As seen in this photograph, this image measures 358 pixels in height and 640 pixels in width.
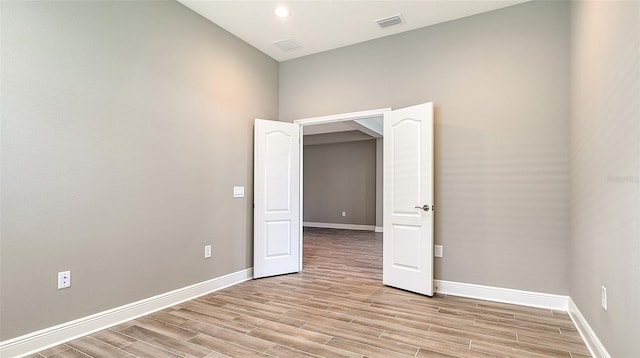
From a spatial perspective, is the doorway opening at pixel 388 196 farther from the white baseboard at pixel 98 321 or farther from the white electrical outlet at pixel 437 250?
the white baseboard at pixel 98 321

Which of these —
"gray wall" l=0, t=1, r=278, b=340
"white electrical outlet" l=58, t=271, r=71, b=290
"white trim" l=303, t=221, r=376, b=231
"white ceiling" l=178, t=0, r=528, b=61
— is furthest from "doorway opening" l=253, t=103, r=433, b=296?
"white trim" l=303, t=221, r=376, b=231

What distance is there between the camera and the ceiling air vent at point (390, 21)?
3420mm

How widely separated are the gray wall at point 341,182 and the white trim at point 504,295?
18.2 ft

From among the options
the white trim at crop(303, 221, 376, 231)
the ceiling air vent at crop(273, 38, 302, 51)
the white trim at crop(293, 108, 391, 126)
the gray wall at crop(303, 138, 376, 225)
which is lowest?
the white trim at crop(303, 221, 376, 231)

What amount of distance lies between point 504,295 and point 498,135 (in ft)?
5.30

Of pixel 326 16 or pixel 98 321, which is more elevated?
pixel 326 16

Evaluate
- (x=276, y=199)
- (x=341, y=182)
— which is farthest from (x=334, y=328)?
(x=341, y=182)

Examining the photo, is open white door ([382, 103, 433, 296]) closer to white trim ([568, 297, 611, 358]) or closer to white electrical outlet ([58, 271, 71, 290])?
white trim ([568, 297, 611, 358])

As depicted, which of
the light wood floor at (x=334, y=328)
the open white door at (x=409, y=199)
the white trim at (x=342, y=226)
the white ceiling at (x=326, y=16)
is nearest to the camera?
the light wood floor at (x=334, y=328)

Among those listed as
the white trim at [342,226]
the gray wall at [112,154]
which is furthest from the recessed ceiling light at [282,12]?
the white trim at [342,226]

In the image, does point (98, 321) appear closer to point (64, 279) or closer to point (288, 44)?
point (64, 279)

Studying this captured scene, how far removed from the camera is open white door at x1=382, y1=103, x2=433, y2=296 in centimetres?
333

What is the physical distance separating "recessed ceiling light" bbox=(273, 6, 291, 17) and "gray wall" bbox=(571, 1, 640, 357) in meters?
2.59

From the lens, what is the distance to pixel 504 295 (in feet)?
10.3
